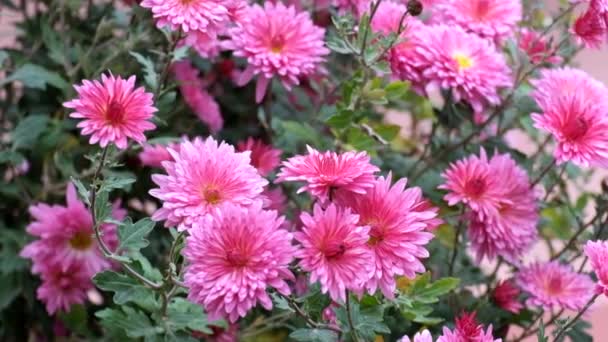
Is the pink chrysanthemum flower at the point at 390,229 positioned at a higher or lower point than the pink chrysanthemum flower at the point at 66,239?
higher

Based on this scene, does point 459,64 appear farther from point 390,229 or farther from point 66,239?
point 66,239

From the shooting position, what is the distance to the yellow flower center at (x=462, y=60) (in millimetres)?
706

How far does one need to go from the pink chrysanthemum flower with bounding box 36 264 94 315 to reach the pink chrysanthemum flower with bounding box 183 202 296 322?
30cm

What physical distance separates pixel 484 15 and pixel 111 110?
1.16ft

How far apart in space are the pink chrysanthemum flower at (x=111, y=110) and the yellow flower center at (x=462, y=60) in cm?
26

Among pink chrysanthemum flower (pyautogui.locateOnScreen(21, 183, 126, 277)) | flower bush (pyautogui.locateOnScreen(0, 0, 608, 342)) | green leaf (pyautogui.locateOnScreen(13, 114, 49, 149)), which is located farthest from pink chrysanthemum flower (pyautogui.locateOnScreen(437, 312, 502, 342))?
green leaf (pyautogui.locateOnScreen(13, 114, 49, 149))

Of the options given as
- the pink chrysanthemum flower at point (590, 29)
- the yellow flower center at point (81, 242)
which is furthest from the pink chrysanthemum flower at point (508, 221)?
the yellow flower center at point (81, 242)

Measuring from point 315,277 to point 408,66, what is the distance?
254 mm

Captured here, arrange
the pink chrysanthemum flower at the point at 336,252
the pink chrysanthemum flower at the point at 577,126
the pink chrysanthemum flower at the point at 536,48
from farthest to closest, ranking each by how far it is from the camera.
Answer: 1. the pink chrysanthemum flower at the point at 536,48
2. the pink chrysanthemum flower at the point at 577,126
3. the pink chrysanthemum flower at the point at 336,252

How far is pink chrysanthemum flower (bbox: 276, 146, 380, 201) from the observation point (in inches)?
20.8

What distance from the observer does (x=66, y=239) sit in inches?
30.9

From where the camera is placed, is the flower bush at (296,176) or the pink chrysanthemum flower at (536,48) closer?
the flower bush at (296,176)

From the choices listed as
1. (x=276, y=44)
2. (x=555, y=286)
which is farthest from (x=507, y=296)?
(x=276, y=44)

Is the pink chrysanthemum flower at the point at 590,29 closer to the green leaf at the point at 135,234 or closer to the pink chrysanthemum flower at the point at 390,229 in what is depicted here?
the pink chrysanthemum flower at the point at 390,229
